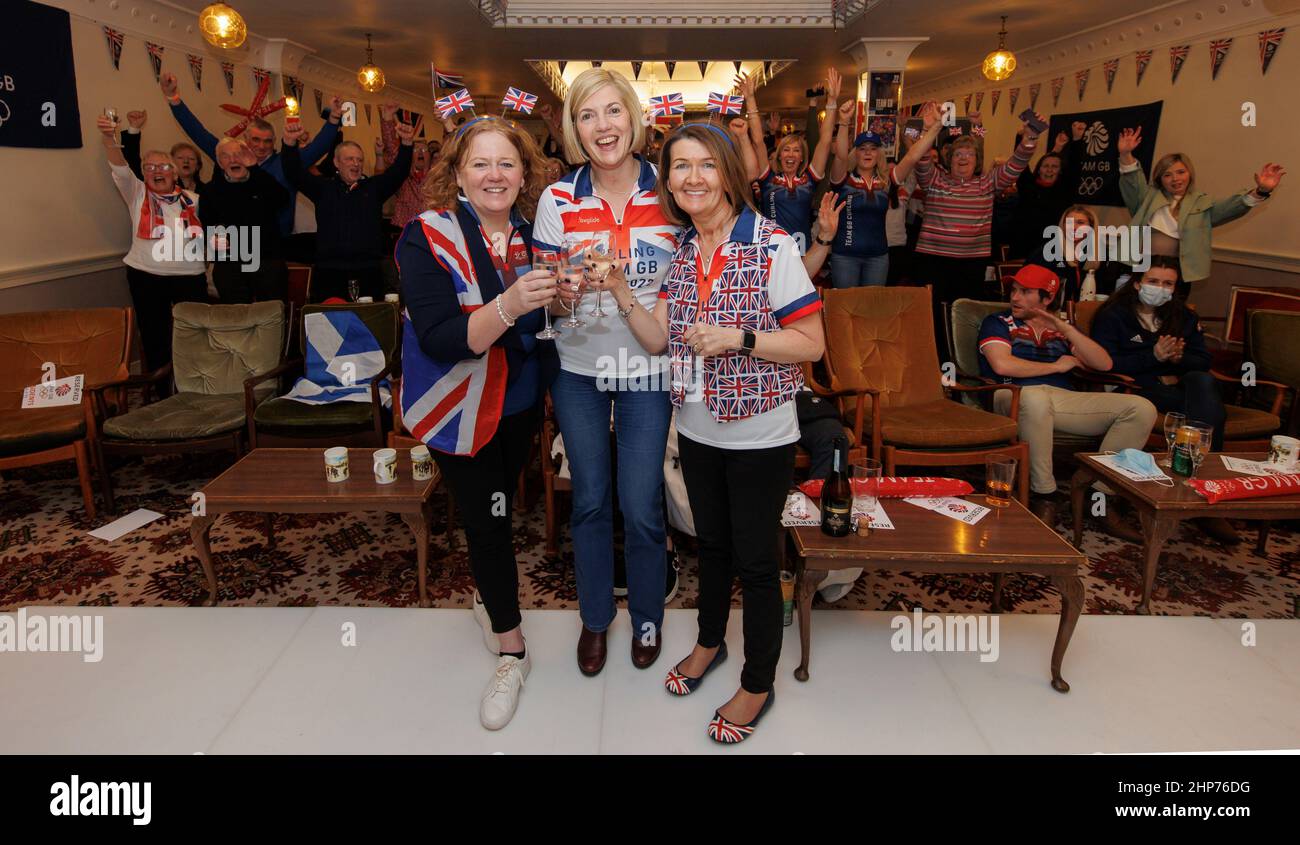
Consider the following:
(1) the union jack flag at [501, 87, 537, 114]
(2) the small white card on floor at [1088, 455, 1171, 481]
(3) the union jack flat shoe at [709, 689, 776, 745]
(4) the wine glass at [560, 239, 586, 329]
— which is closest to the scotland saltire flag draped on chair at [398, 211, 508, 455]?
(4) the wine glass at [560, 239, 586, 329]

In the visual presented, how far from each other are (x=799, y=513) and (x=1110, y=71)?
25.5 feet

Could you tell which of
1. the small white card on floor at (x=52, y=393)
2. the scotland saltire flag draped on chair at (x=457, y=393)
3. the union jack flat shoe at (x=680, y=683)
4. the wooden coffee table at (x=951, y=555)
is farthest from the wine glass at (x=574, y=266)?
the small white card on floor at (x=52, y=393)

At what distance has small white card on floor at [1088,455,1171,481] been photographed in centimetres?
275

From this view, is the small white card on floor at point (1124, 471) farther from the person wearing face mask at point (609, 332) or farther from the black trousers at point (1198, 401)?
the person wearing face mask at point (609, 332)

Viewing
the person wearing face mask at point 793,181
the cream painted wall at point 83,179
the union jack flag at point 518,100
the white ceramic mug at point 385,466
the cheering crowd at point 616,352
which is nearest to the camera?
the cheering crowd at point 616,352

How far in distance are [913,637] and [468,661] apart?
1449mm

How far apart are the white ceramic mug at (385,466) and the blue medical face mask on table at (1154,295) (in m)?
3.59

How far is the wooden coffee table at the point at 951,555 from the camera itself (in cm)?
211

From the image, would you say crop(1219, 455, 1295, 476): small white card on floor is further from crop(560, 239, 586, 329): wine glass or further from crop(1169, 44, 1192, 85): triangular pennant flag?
crop(1169, 44, 1192, 85): triangular pennant flag

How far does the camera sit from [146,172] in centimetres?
473

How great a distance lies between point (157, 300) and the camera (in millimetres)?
4961

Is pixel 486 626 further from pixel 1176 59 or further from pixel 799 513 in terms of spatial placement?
pixel 1176 59

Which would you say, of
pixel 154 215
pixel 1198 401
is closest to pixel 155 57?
pixel 154 215

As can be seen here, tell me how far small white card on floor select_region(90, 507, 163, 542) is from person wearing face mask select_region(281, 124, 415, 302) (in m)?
1.95
